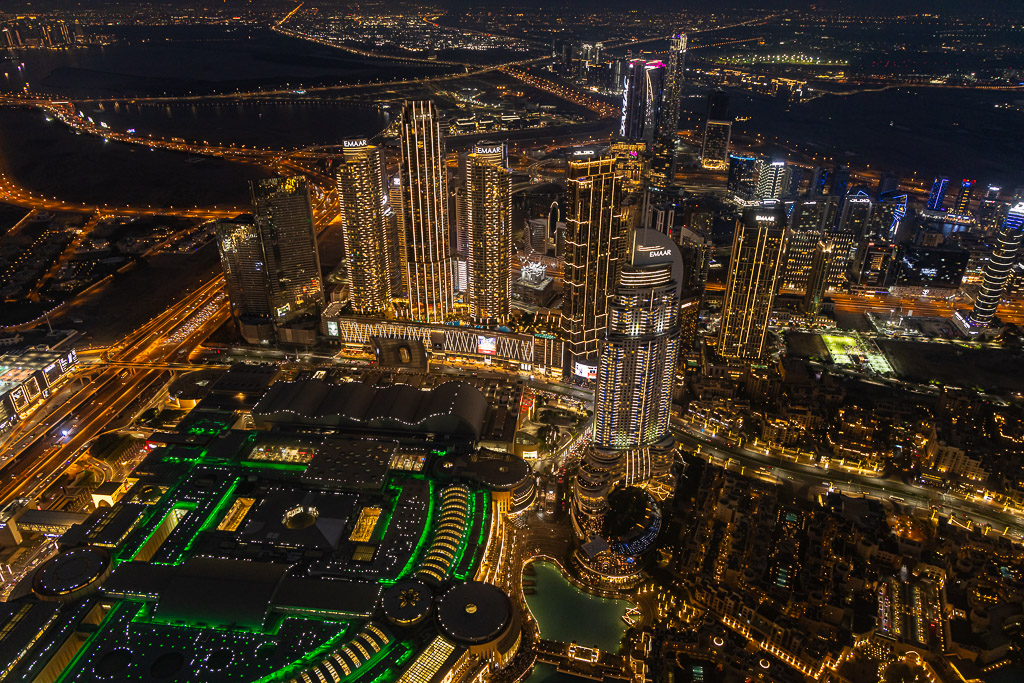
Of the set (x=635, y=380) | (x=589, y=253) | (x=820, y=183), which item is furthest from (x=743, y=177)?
(x=635, y=380)

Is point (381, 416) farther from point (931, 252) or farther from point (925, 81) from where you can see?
point (925, 81)

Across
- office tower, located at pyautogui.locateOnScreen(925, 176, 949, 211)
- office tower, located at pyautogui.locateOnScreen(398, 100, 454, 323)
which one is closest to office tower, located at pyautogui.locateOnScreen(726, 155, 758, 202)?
office tower, located at pyautogui.locateOnScreen(925, 176, 949, 211)

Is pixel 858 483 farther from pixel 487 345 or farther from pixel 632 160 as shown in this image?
pixel 632 160

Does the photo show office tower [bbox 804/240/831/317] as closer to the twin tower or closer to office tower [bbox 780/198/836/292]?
office tower [bbox 780/198/836/292]

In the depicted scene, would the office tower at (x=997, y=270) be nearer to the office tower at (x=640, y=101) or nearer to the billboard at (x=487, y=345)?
the billboard at (x=487, y=345)

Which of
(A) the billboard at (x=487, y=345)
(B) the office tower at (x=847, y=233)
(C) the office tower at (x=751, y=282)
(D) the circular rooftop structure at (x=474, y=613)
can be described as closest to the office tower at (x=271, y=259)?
(A) the billboard at (x=487, y=345)

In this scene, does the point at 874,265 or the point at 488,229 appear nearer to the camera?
the point at 488,229
